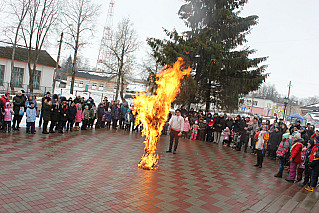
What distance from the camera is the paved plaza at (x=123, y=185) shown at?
15.4 ft

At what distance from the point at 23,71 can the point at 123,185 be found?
34.8m

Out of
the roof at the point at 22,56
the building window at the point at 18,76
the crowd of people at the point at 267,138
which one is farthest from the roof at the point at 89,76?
the crowd of people at the point at 267,138

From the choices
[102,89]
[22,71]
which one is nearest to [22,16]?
[22,71]

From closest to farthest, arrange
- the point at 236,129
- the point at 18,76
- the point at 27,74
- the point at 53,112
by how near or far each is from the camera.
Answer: the point at 53,112 < the point at 236,129 < the point at 18,76 < the point at 27,74

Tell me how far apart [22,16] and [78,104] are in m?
18.5

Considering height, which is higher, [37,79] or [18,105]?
[37,79]

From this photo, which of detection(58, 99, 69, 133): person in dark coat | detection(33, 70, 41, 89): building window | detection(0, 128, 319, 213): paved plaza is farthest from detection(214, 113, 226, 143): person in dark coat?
detection(33, 70, 41, 89): building window

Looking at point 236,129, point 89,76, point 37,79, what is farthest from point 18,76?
point 236,129

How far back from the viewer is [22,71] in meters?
33.7

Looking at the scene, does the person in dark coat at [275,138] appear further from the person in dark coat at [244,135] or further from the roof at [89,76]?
the roof at [89,76]

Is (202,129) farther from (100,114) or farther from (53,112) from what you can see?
(53,112)

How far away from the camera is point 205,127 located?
16.9m

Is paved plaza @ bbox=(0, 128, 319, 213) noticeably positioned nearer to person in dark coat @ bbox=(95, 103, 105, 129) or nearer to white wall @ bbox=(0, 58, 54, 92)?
person in dark coat @ bbox=(95, 103, 105, 129)

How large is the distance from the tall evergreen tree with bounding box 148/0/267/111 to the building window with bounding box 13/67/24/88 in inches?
969
